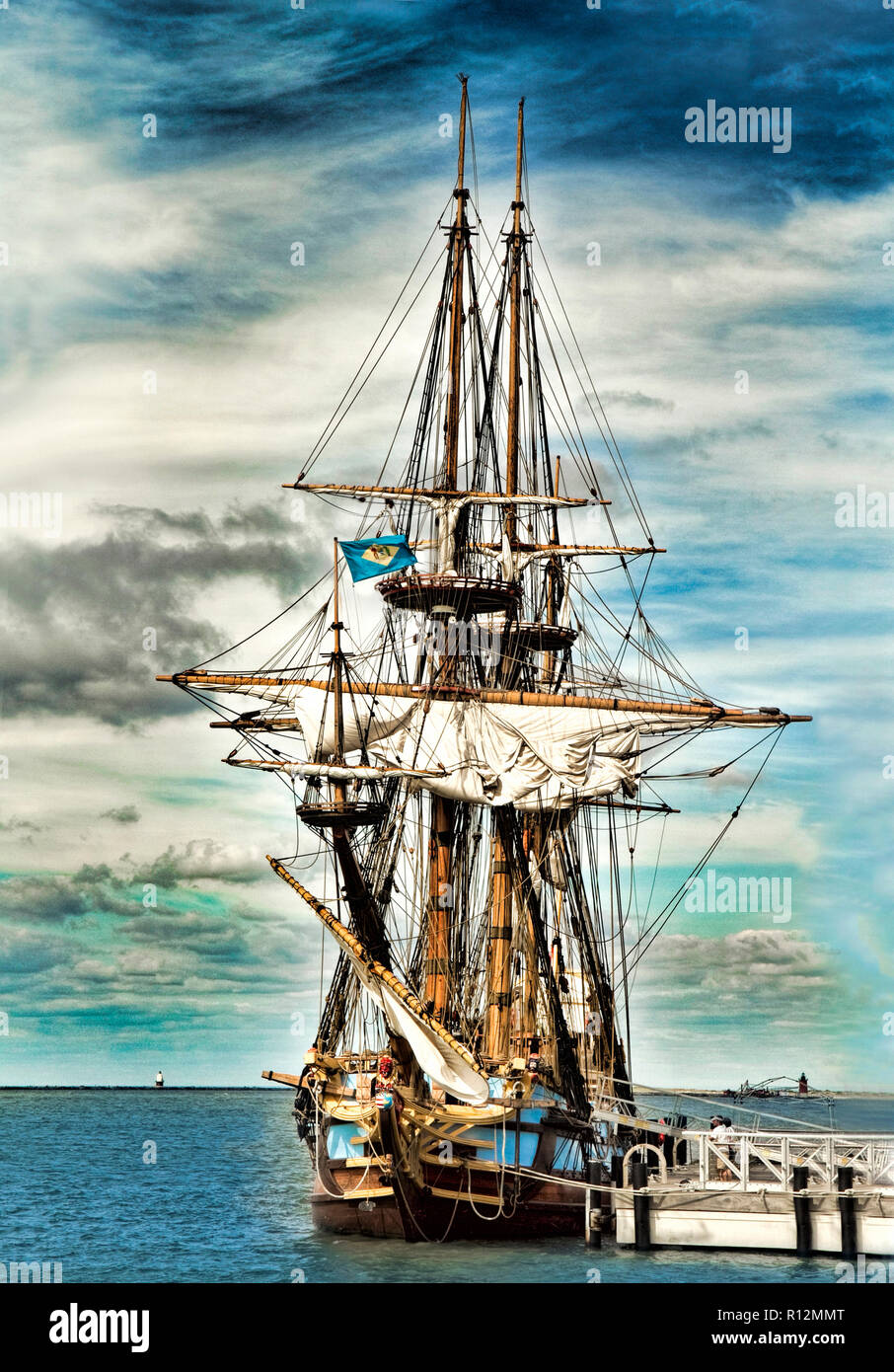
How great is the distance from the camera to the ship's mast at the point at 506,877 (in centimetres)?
5650

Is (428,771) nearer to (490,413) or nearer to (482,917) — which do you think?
(482,917)

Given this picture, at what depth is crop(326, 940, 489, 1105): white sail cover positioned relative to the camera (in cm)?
4544

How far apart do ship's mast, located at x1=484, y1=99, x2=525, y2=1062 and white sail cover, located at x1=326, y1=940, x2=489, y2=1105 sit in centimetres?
718

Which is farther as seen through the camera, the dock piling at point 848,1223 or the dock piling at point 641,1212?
the dock piling at point 641,1212

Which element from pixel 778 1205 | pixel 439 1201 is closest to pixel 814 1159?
pixel 778 1205

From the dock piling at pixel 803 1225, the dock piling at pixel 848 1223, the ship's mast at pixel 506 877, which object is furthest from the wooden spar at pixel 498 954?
the dock piling at pixel 848 1223

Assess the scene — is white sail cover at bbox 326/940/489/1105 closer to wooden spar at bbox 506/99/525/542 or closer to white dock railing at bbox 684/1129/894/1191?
white dock railing at bbox 684/1129/894/1191

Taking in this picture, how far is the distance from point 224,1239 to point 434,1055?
40.2 feet

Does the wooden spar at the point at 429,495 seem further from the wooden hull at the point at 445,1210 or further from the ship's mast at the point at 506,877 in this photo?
the wooden hull at the point at 445,1210

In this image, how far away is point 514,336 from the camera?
64.3 meters

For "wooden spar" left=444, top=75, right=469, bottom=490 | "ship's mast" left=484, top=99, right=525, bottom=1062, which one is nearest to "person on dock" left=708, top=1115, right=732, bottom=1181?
"ship's mast" left=484, top=99, right=525, bottom=1062

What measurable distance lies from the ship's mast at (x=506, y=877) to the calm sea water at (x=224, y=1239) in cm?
595

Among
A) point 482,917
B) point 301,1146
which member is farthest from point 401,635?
point 301,1146
